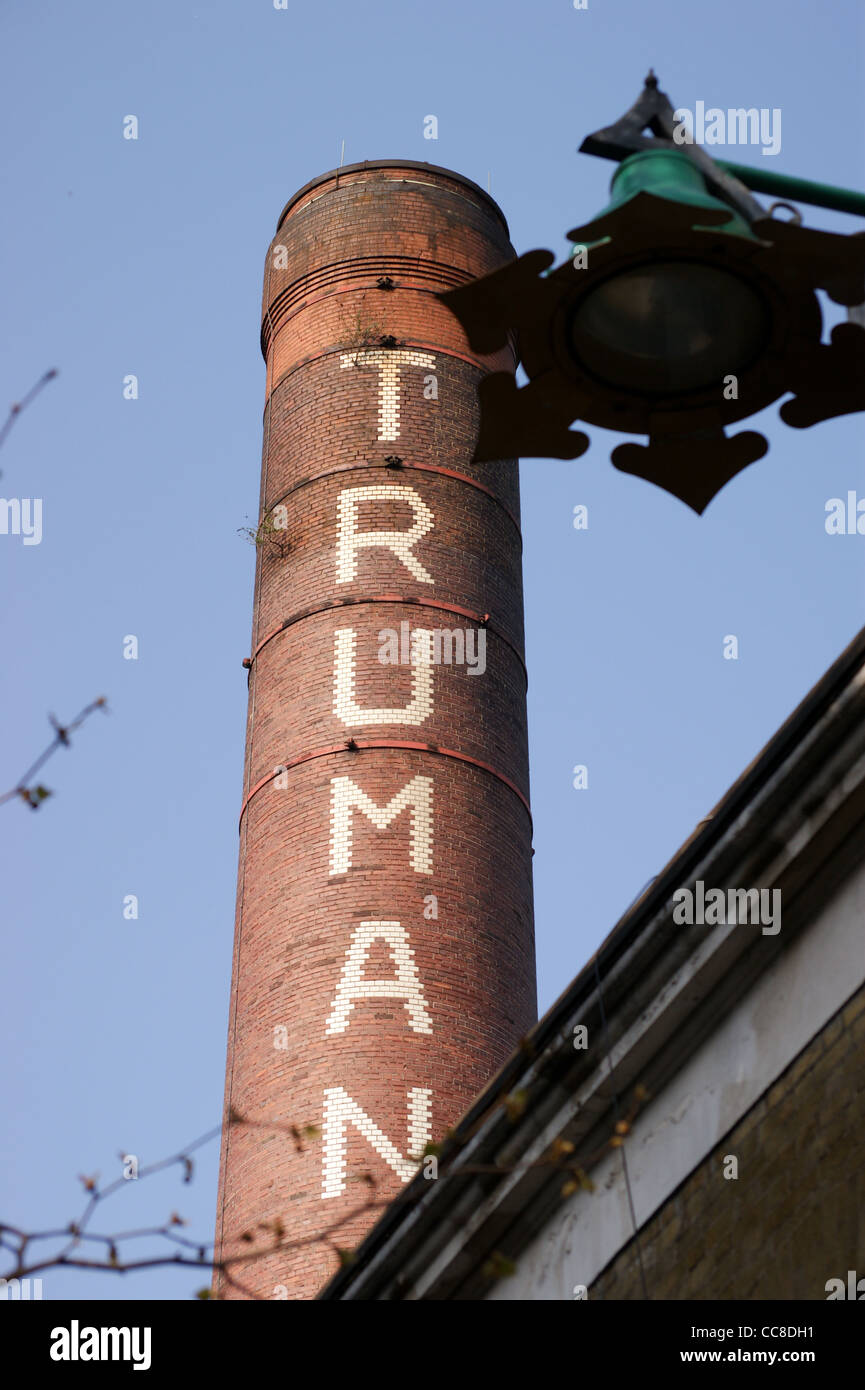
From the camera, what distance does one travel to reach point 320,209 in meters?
20.4

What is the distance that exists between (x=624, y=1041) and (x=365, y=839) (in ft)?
33.0

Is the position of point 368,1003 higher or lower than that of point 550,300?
higher

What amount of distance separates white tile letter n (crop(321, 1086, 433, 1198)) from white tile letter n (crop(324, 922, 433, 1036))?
593mm

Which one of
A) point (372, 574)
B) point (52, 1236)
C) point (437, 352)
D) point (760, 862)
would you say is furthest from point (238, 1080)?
point (52, 1236)

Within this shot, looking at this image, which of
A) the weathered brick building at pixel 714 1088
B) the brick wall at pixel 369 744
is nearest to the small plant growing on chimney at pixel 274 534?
the brick wall at pixel 369 744

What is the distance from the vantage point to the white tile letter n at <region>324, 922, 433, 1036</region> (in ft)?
51.7

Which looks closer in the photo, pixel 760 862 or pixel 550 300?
pixel 550 300

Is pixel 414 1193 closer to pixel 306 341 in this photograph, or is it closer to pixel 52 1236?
pixel 52 1236

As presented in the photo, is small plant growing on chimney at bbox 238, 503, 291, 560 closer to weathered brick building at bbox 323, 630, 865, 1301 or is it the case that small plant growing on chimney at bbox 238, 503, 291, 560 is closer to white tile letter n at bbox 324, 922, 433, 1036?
white tile letter n at bbox 324, 922, 433, 1036

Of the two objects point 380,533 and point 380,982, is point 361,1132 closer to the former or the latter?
point 380,982

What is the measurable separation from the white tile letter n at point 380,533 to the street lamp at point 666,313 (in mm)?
13327

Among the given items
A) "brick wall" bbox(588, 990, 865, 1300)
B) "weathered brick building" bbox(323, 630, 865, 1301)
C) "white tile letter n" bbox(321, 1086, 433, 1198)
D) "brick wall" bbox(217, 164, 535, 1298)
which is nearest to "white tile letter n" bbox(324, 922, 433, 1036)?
"brick wall" bbox(217, 164, 535, 1298)

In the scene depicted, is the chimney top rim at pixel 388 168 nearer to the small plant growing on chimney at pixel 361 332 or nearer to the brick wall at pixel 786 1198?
the small plant growing on chimney at pixel 361 332

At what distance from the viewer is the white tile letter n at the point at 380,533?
705 inches
